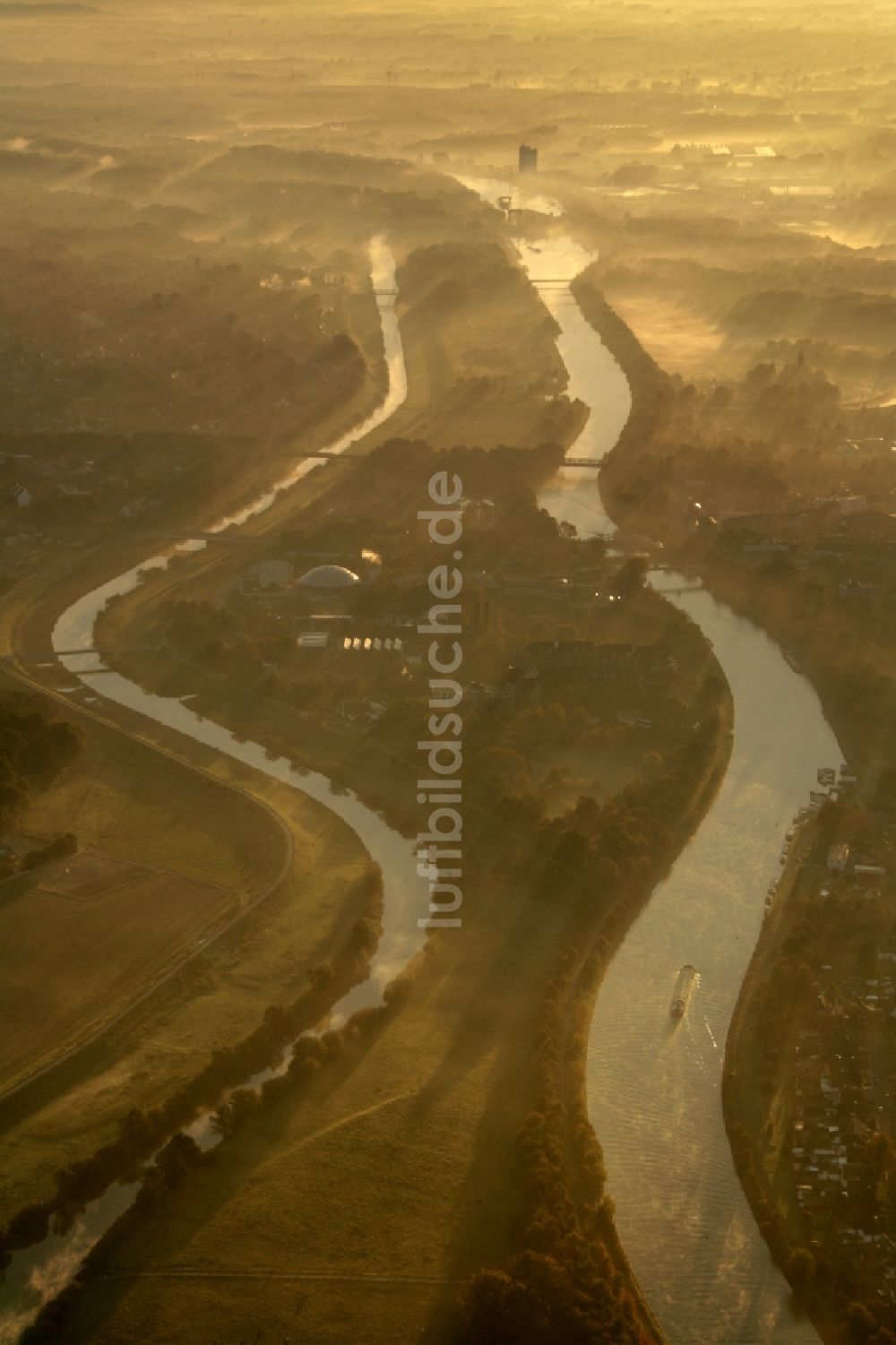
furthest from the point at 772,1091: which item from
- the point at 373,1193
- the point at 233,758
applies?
the point at 233,758

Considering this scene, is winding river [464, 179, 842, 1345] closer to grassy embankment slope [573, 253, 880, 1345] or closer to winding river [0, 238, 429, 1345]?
grassy embankment slope [573, 253, 880, 1345]

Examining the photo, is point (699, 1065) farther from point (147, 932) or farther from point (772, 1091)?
point (147, 932)

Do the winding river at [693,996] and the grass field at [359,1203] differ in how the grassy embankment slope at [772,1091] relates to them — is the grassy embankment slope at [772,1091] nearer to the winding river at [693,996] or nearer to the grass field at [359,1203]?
the winding river at [693,996]

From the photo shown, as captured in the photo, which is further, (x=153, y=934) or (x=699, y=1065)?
(x=153, y=934)

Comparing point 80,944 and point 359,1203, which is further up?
point 80,944

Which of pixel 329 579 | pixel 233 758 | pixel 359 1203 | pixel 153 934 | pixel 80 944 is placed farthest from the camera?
pixel 329 579

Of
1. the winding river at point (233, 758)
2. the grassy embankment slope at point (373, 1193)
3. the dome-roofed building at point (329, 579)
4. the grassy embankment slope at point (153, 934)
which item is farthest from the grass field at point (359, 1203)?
the dome-roofed building at point (329, 579)

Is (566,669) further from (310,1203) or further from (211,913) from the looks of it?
(310,1203)
